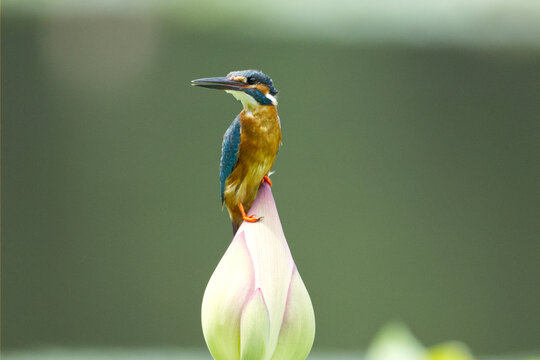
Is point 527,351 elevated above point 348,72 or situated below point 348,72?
below

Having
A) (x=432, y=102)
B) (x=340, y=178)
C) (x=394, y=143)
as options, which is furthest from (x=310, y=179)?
(x=432, y=102)

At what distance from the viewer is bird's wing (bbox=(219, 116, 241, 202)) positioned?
1.89ft

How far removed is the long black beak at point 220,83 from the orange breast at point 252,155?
3 centimetres

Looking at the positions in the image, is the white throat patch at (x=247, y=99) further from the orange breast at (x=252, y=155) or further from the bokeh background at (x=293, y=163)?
the bokeh background at (x=293, y=163)

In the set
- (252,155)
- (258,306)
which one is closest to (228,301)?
(258,306)

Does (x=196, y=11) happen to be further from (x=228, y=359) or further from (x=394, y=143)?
(x=228, y=359)

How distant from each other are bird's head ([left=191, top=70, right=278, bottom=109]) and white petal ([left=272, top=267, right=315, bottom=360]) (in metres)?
0.14

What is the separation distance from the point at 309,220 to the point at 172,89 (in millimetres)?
792

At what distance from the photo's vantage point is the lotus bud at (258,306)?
1.64ft

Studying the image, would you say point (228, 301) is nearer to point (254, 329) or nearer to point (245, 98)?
point (254, 329)

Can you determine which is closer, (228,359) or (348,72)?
(228,359)

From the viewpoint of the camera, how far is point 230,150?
579 mm

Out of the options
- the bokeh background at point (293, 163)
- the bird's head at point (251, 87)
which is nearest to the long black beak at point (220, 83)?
the bird's head at point (251, 87)

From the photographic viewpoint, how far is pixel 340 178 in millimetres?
3266
